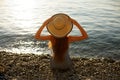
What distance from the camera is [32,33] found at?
546 inches

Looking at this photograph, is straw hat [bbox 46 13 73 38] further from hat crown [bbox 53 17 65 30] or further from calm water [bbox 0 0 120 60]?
calm water [bbox 0 0 120 60]

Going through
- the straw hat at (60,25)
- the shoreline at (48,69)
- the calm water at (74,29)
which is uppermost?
the straw hat at (60,25)

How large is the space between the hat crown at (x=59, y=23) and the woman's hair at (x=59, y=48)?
0.40 m

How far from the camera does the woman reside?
27.0 feet

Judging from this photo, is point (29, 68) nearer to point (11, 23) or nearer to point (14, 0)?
point (11, 23)

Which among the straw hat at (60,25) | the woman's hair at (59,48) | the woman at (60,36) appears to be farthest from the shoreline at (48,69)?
the straw hat at (60,25)

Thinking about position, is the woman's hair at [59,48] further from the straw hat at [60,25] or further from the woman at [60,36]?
the straw hat at [60,25]

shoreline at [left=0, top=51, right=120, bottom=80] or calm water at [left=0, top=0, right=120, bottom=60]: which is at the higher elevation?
calm water at [left=0, top=0, right=120, bottom=60]

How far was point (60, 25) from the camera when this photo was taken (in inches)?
324

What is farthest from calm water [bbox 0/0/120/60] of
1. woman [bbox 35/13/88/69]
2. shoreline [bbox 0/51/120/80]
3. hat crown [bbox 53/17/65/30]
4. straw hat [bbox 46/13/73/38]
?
hat crown [bbox 53/17/65/30]

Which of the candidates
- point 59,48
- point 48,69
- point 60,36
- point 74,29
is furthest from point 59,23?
point 74,29

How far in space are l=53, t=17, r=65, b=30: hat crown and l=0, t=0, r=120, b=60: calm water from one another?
10.2 feet

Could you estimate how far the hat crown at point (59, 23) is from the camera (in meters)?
8.18

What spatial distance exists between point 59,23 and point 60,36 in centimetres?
40
